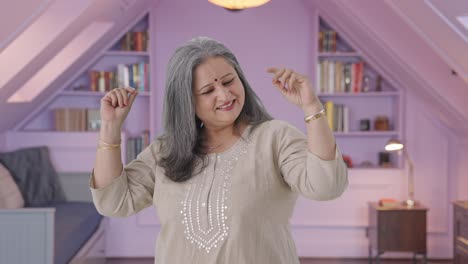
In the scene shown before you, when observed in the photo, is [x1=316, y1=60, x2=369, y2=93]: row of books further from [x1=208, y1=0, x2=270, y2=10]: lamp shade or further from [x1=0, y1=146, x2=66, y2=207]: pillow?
[x1=0, y1=146, x2=66, y2=207]: pillow

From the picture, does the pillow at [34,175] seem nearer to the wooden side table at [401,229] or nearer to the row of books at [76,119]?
the row of books at [76,119]

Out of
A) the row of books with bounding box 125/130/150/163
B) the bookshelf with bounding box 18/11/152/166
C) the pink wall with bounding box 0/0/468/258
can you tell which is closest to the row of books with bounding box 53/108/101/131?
the bookshelf with bounding box 18/11/152/166

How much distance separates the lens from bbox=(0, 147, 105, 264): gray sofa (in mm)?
3264

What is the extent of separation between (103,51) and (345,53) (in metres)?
2.04

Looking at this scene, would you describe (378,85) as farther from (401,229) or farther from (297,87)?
(297,87)

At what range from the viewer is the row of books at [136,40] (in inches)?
209

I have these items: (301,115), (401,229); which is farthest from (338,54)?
(401,229)

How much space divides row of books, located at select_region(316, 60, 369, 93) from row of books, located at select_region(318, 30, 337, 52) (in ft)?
0.43

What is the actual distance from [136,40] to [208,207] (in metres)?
4.20

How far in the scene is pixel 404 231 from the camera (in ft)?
15.0

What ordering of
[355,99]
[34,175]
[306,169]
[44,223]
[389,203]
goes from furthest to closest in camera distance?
1. [355,99]
2. [34,175]
3. [389,203]
4. [44,223]
5. [306,169]

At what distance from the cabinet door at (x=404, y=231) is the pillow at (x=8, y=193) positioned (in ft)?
8.65

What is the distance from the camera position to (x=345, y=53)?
5230 millimetres

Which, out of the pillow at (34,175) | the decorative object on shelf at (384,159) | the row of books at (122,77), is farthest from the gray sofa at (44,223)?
the decorative object on shelf at (384,159)
